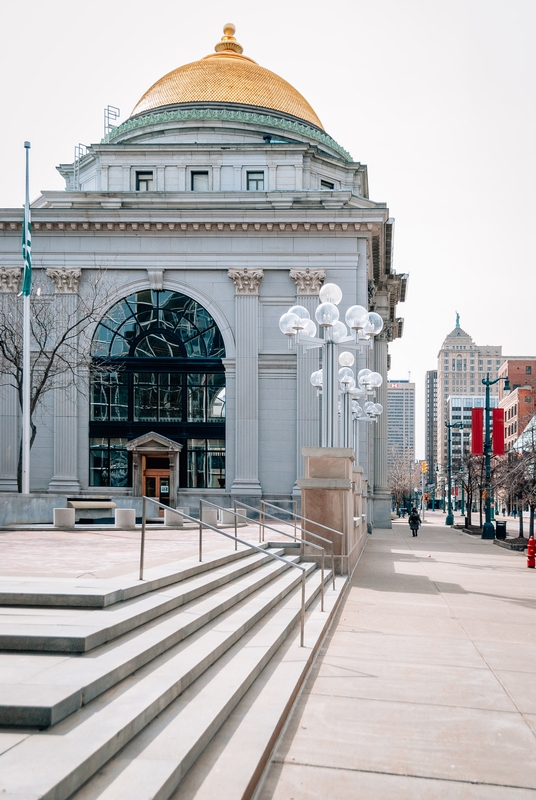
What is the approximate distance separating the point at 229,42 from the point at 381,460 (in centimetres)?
3351

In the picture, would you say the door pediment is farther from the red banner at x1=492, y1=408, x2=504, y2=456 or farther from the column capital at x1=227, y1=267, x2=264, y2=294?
the red banner at x1=492, y1=408, x2=504, y2=456

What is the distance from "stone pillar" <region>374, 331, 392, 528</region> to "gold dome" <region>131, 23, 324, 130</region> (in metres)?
15.9

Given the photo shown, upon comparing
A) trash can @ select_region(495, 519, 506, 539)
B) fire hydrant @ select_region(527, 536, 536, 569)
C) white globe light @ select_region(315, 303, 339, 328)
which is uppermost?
white globe light @ select_region(315, 303, 339, 328)

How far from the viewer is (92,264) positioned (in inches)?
1642

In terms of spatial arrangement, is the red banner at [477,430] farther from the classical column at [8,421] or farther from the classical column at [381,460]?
the classical column at [8,421]

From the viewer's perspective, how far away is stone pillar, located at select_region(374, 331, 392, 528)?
53312 mm

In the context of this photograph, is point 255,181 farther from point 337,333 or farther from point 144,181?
point 337,333

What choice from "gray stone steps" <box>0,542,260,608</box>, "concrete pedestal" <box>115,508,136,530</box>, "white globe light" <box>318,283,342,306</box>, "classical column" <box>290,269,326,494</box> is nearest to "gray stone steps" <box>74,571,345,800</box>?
"gray stone steps" <box>0,542,260,608</box>

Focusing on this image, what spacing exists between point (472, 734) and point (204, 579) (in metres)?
5.00

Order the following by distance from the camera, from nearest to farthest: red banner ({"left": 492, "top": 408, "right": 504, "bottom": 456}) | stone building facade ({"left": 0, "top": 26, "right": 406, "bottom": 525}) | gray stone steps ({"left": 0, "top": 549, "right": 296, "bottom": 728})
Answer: gray stone steps ({"left": 0, "top": 549, "right": 296, "bottom": 728}) → stone building facade ({"left": 0, "top": 26, "right": 406, "bottom": 525}) → red banner ({"left": 492, "top": 408, "right": 504, "bottom": 456})

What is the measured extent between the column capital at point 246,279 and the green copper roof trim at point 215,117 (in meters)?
13.0

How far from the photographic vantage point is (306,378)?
41.0 meters

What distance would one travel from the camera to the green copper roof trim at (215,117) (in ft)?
162

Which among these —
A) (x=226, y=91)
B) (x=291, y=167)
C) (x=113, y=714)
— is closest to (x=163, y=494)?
(x=291, y=167)
